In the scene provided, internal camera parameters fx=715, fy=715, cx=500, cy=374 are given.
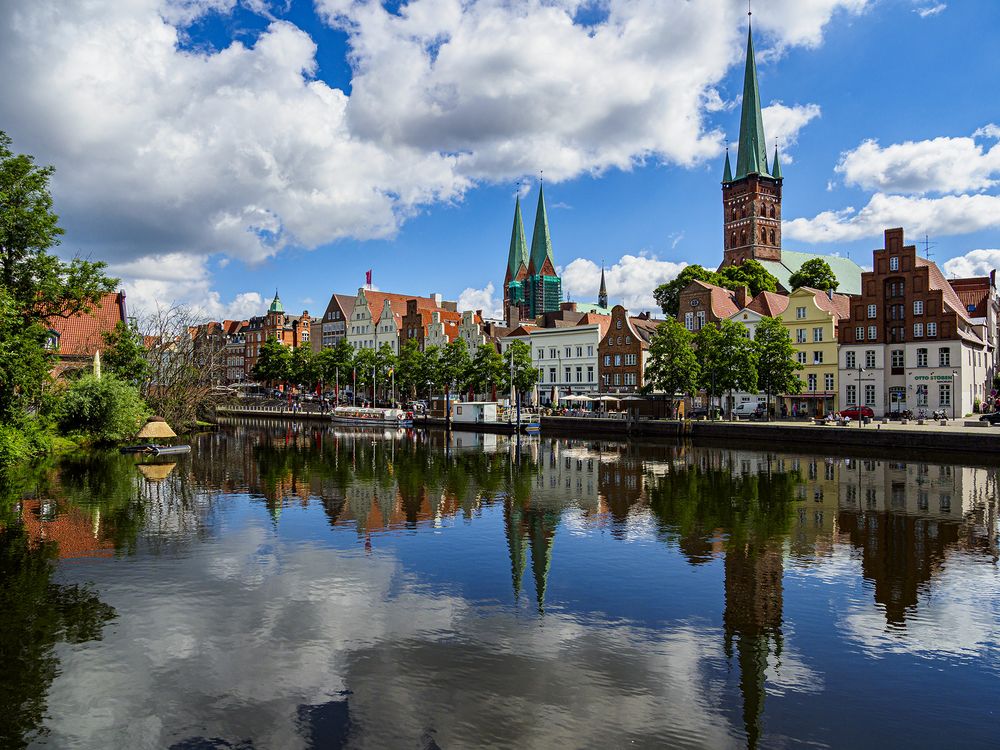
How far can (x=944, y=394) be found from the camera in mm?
63938

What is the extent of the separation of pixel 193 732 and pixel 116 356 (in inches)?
2255

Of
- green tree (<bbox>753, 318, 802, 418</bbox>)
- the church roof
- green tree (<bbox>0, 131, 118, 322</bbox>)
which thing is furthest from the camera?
the church roof

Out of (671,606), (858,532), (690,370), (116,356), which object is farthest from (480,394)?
(671,606)

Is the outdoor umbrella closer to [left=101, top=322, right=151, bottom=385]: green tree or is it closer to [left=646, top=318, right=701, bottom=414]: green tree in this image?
[left=101, top=322, right=151, bottom=385]: green tree

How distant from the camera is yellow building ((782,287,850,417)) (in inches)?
2808

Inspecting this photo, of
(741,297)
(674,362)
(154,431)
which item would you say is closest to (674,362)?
(674,362)

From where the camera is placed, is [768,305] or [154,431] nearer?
[154,431]

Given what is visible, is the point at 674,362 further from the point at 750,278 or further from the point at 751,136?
the point at 751,136

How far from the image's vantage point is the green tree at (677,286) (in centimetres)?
8825

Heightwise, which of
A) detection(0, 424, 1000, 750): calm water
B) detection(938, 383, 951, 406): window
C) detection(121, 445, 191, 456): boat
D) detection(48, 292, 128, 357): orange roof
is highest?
detection(48, 292, 128, 357): orange roof

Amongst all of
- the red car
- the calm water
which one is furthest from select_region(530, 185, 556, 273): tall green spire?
the calm water

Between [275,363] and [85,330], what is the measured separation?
5497 centimetres

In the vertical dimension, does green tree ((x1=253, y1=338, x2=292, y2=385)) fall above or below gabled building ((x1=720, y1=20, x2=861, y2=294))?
below

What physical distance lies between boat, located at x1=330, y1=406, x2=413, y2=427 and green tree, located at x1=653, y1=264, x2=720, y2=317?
3640 cm
